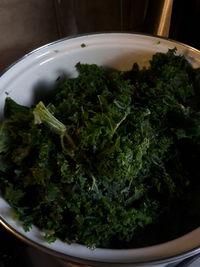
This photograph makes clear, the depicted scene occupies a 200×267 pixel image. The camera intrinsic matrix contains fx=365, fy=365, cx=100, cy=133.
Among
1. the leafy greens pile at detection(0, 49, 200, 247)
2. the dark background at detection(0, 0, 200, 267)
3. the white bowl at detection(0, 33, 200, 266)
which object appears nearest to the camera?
the leafy greens pile at detection(0, 49, 200, 247)

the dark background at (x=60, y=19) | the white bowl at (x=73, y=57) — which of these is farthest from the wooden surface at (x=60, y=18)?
the white bowl at (x=73, y=57)

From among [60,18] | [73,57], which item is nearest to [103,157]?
[73,57]

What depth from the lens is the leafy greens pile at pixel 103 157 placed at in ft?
2.12

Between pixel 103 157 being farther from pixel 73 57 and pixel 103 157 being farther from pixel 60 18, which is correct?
pixel 60 18

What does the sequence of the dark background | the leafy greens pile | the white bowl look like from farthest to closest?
the dark background → the white bowl → the leafy greens pile

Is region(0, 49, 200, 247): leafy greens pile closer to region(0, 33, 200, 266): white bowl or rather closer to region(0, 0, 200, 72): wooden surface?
region(0, 33, 200, 266): white bowl

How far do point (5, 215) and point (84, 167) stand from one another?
17 cm

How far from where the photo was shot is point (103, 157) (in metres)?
0.64

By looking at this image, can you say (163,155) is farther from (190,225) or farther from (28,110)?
(28,110)

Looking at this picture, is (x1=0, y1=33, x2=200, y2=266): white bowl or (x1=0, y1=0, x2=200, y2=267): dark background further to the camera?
(x1=0, y1=0, x2=200, y2=267): dark background

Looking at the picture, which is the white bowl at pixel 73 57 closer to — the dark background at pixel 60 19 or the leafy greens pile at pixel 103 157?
the leafy greens pile at pixel 103 157

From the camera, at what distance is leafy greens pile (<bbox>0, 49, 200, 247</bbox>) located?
65cm

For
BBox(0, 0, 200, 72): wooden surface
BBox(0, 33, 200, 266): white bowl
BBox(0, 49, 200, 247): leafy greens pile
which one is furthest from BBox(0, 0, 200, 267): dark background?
BBox(0, 49, 200, 247): leafy greens pile

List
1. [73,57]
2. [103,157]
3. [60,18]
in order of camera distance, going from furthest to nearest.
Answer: [60,18] < [73,57] < [103,157]
